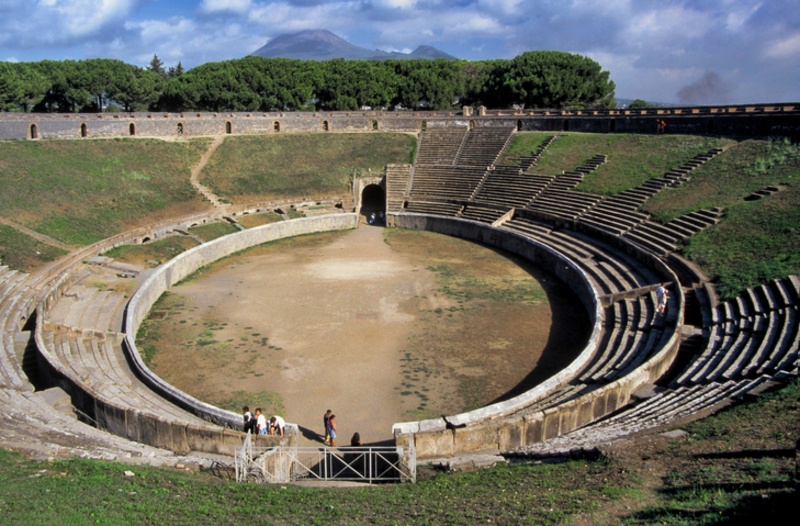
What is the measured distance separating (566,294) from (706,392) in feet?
41.3

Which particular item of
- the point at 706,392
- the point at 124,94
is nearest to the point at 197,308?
the point at 706,392

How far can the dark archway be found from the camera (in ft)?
153

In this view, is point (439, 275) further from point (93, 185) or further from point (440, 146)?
point (93, 185)

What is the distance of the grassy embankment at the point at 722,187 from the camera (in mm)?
22062

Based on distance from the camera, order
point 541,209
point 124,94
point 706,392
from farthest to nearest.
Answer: point 124,94 → point 541,209 → point 706,392

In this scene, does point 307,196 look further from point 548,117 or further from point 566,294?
point 566,294

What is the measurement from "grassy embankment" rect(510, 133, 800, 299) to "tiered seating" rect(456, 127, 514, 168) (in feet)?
4.32

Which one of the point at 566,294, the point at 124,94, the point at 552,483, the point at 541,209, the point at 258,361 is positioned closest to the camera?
the point at 552,483

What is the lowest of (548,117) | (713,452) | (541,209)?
(713,452)

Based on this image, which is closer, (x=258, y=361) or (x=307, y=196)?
(x=258, y=361)

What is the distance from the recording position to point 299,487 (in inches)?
451

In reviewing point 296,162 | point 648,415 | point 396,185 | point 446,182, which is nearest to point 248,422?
point 648,415

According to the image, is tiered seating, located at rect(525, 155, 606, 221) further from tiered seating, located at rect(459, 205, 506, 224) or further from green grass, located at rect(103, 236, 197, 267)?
green grass, located at rect(103, 236, 197, 267)

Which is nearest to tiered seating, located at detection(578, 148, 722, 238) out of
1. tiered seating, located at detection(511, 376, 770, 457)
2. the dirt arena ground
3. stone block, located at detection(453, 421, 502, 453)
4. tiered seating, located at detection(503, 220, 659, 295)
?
tiered seating, located at detection(503, 220, 659, 295)
